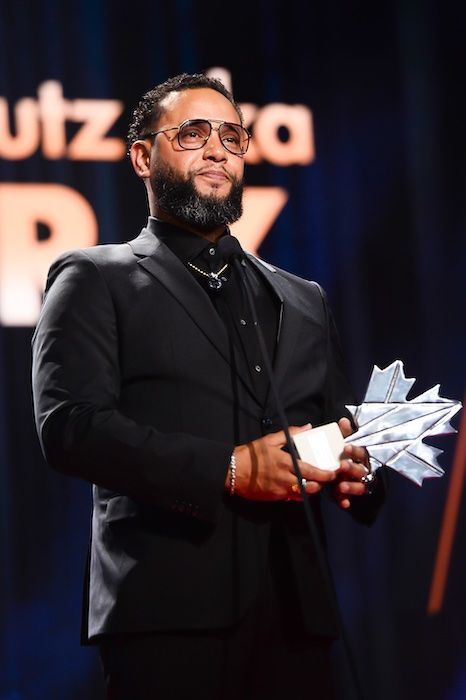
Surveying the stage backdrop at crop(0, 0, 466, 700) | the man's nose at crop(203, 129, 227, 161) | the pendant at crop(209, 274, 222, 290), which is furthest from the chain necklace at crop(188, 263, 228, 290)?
the stage backdrop at crop(0, 0, 466, 700)

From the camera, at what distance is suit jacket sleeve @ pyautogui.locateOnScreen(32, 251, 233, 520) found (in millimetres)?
1490

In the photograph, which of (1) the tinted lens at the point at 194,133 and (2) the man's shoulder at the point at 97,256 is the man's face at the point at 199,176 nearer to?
(1) the tinted lens at the point at 194,133

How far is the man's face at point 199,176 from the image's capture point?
186 centimetres

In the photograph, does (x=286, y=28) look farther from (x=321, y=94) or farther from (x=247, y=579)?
(x=247, y=579)

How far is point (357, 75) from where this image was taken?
11.2ft

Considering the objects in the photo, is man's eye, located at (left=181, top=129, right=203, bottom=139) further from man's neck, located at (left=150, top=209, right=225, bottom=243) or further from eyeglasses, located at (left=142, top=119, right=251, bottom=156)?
man's neck, located at (left=150, top=209, right=225, bottom=243)

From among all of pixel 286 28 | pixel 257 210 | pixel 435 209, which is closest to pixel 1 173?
pixel 257 210

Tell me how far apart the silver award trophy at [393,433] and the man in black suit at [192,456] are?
0.03 m

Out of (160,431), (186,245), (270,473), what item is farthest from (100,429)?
(186,245)

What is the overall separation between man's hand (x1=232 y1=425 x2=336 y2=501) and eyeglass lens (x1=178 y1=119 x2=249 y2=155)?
2.05 ft

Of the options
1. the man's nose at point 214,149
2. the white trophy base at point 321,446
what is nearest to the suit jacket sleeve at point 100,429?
the white trophy base at point 321,446

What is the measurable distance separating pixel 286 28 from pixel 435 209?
2.56 feet

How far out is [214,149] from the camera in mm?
1857

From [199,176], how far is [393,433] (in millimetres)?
621
